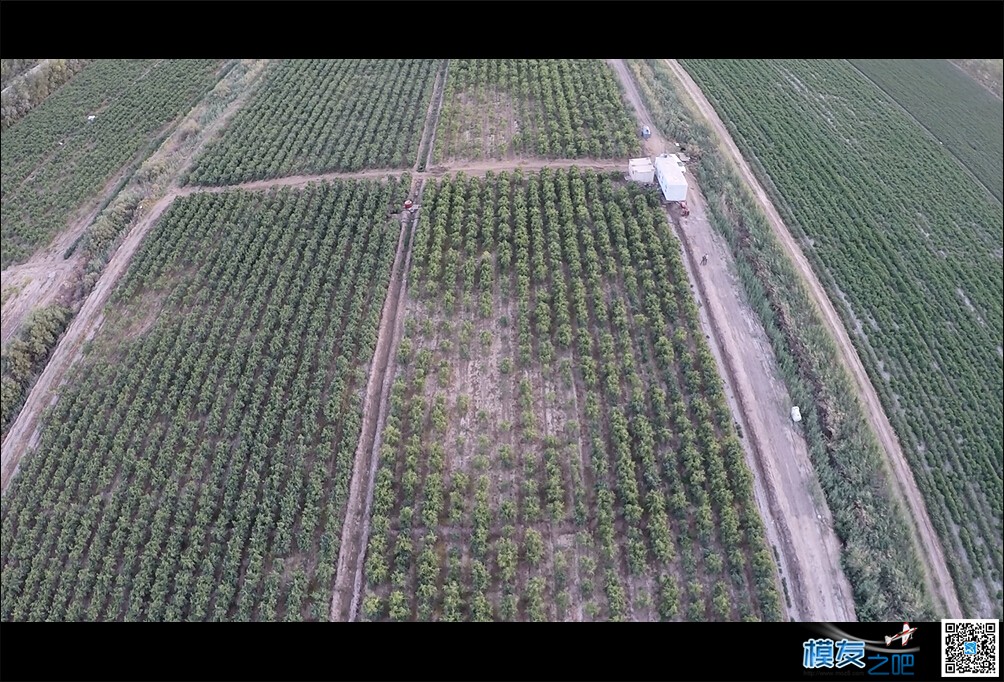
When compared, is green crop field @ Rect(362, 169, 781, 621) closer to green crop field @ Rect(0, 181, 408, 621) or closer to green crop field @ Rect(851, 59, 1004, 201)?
green crop field @ Rect(0, 181, 408, 621)

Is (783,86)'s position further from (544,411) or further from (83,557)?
(83,557)

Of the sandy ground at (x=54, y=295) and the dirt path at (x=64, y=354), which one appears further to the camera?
the sandy ground at (x=54, y=295)

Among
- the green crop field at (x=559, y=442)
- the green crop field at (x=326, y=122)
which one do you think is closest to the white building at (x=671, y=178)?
the green crop field at (x=559, y=442)

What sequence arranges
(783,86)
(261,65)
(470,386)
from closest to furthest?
(470,386) < (783,86) < (261,65)

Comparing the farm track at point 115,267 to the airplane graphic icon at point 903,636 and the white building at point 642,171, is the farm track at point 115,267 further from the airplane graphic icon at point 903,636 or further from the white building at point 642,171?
the airplane graphic icon at point 903,636

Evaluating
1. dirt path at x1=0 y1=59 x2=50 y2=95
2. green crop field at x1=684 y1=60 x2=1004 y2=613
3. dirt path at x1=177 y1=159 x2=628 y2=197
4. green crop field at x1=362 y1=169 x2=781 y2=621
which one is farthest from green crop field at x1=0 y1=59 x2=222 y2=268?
green crop field at x1=684 y1=60 x2=1004 y2=613

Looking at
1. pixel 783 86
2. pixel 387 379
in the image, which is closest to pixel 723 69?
pixel 783 86

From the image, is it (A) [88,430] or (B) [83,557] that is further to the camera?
(A) [88,430]
